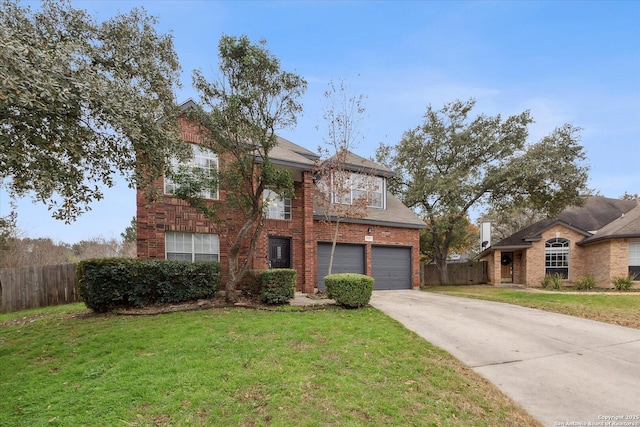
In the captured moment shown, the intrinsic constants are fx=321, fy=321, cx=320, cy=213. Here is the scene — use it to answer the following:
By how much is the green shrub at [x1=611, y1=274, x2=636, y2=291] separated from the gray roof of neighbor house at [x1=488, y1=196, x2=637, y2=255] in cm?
302

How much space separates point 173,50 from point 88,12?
6.28ft

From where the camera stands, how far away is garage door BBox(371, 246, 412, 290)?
1555cm

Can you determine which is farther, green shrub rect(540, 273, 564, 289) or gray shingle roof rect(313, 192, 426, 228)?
green shrub rect(540, 273, 564, 289)

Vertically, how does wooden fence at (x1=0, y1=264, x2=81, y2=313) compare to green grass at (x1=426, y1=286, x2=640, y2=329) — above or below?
above

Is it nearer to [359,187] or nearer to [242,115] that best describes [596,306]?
[359,187]

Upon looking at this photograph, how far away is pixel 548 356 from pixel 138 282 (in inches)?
378

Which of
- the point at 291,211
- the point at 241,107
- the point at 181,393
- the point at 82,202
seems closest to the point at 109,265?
the point at 82,202

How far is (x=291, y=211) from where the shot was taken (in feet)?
44.9

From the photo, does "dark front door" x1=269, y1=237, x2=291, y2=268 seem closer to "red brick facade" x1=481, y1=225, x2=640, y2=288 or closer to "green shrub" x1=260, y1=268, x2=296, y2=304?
"green shrub" x1=260, y1=268, x2=296, y2=304

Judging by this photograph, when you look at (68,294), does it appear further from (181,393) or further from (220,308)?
(181,393)

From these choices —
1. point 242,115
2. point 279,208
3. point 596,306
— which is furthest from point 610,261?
point 242,115

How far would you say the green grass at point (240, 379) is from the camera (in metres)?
3.62

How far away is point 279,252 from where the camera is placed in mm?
13273

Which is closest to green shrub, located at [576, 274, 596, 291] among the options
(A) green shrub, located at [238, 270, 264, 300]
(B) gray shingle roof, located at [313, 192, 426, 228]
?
(B) gray shingle roof, located at [313, 192, 426, 228]
